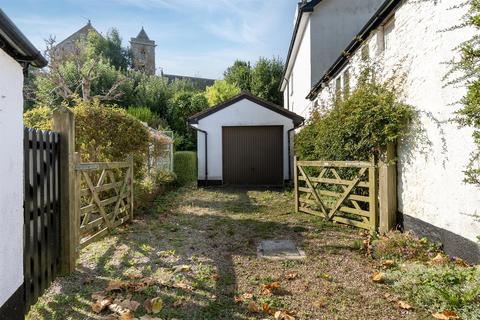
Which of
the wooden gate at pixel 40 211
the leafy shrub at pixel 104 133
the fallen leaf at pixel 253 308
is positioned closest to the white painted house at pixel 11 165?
the wooden gate at pixel 40 211

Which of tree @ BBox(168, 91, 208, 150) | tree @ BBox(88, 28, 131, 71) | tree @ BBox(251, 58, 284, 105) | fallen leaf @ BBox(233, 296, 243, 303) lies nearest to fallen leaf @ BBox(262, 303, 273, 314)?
fallen leaf @ BBox(233, 296, 243, 303)

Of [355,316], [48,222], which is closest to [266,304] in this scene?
[355,316]

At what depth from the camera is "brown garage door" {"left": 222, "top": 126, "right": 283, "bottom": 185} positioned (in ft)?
51.5

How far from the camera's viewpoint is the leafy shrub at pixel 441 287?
3.42 metres

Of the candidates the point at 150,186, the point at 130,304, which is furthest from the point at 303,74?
the point at 130,304

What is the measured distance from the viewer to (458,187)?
467 centimetres

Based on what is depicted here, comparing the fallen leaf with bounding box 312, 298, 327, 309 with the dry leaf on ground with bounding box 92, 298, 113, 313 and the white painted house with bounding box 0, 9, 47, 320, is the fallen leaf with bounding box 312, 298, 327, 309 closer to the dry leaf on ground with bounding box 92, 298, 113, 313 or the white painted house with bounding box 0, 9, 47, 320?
the dry leaf on ground with bounding box 92, 298, 113, 313

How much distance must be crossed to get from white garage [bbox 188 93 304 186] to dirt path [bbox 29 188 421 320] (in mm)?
7257

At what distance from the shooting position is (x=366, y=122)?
6.71 meters

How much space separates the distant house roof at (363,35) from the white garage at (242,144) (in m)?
2.51

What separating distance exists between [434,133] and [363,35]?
4728mm

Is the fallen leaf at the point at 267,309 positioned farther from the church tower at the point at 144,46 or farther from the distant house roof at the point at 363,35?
the church tower at the point at 144,46

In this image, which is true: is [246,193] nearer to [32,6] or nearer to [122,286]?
[122,286]

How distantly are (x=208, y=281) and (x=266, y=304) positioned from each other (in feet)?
3.35
